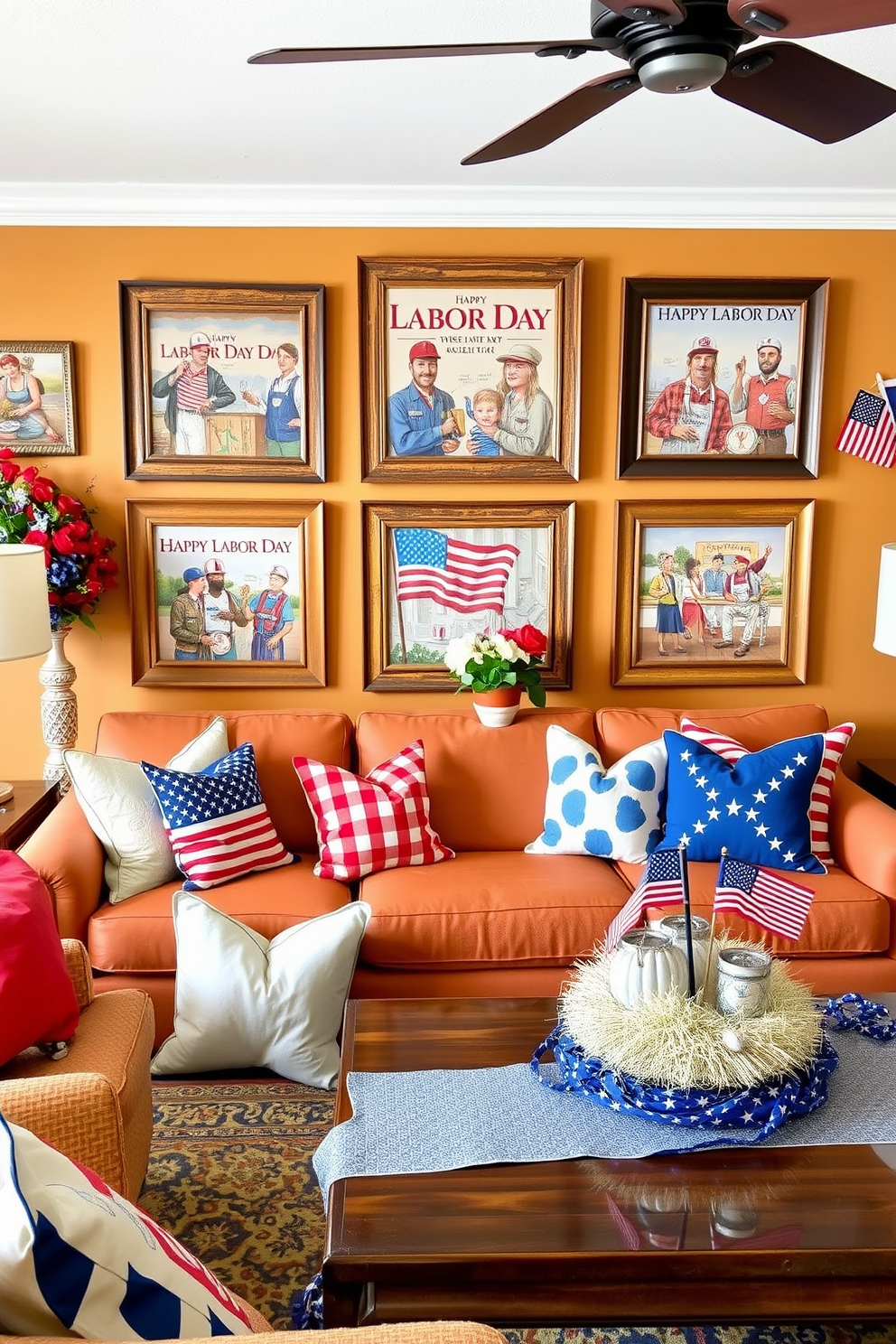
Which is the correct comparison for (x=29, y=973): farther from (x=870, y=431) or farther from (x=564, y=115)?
(x=870, y=431)

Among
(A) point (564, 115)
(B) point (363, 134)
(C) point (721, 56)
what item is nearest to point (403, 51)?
(A) point (564, 115)

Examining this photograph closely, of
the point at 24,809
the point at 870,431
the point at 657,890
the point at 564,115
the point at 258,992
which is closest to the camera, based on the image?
the point at 564,115

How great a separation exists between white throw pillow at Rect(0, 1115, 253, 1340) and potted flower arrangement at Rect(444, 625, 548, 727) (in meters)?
2.46

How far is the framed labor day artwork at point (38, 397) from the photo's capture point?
384cm

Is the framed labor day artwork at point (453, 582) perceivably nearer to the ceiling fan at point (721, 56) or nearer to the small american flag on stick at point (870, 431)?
the small american flag on stick at point (870, 431)

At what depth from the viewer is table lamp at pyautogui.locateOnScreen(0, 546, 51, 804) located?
3.25 meters

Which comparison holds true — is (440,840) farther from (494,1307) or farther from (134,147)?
(134,147)

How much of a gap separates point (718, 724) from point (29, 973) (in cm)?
244

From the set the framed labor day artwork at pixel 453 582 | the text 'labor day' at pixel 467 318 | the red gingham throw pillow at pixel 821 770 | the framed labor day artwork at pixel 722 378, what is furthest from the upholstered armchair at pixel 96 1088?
the framed labor day artwork at pixel 722 378

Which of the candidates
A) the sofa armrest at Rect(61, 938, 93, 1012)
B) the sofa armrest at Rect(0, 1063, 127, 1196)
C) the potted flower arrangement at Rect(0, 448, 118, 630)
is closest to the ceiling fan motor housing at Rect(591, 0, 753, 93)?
the sofa armrest at Rect(0, 1063, 127, 1196)

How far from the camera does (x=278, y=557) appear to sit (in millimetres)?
3992

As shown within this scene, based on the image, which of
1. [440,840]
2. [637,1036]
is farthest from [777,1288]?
[440,840]

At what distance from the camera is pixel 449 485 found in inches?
157

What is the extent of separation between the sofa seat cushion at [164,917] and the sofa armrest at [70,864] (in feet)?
0.18
